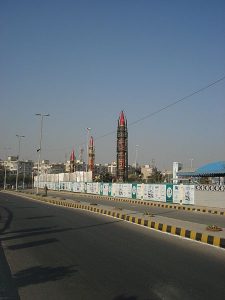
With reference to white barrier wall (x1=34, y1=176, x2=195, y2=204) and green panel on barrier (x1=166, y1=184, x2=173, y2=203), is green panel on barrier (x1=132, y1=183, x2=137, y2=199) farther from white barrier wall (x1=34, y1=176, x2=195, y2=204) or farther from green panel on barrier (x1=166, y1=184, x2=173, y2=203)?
green panel on barrier (x1=166, y1=184, x2=173, y2=203)

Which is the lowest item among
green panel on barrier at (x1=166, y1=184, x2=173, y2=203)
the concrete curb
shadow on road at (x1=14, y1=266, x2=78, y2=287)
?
shadow on road at (x1=14, y1=266, x2=78, y2=287)

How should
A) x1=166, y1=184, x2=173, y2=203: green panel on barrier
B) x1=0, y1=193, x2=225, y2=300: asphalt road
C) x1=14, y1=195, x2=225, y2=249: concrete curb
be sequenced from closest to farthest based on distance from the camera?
x1=0, y1=193, x2=225, y2=300: asphalt road, x1=14, y1=195, x2=225, y2=249: concrete curb, x1=166, y1=184, x2=173, y2=203: green panel on barrier

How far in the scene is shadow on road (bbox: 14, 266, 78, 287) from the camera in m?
8.07

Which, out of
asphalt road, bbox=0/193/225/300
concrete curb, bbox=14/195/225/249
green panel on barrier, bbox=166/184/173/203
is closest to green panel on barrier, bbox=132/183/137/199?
green panel on barrier, bbox=166/184/173/203

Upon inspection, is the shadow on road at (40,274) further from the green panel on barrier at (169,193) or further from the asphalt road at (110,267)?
the green panel on barrier at (169,193)

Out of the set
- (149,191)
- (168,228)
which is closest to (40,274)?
(168,228)

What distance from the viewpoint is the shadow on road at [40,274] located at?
8.07 m

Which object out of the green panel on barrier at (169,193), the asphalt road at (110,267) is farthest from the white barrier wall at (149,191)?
the asphalt road at (110,267)

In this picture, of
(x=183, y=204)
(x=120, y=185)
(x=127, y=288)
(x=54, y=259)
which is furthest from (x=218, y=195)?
(x=127, y=288)

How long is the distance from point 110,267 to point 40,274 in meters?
1.40

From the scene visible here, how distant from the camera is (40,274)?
340 inches

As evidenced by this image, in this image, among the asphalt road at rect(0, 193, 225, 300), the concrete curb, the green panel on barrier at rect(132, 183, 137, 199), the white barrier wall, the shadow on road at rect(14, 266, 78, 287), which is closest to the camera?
the asphalt road at rect(0, 193, 225, 300)

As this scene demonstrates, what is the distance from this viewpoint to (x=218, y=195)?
34.8 meters

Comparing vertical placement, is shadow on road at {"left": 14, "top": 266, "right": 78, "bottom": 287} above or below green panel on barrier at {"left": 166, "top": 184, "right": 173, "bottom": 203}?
below
